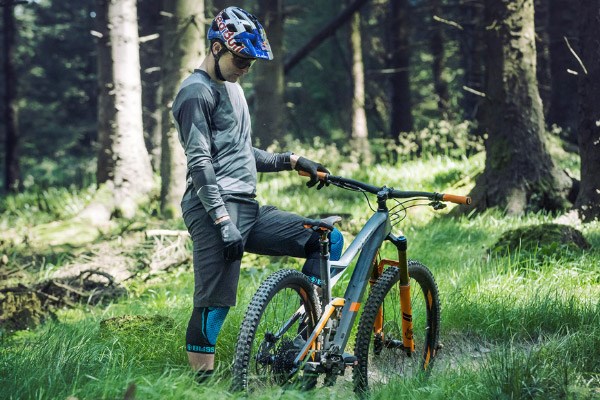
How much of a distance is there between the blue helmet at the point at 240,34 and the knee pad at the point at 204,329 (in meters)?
1.45

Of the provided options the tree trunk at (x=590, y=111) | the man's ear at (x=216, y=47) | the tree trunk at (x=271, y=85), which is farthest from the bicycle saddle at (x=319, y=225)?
the tree trunk at (x=271, y=85)

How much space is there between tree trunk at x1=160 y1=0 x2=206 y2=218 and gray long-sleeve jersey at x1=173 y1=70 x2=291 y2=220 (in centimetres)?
709

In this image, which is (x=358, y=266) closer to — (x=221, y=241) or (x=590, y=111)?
(x=221, y=241)

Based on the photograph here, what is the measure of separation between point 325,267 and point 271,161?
90cm

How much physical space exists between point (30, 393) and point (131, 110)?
8918mm

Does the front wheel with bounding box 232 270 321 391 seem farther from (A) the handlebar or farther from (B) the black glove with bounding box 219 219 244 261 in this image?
(A) the handlebar

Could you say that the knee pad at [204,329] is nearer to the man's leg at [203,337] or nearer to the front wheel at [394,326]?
the man's leg at [203,337]

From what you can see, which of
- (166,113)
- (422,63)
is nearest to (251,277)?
(166,113)

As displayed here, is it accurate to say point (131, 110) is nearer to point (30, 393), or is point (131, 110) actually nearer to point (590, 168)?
point (590, 168)

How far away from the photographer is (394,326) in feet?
18.1

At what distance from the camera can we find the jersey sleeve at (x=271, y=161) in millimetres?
5062

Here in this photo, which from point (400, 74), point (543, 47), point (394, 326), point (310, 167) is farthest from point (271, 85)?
point (310, 167)

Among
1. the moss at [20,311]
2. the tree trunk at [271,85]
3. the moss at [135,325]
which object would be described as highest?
the tree trunk at [271,85]

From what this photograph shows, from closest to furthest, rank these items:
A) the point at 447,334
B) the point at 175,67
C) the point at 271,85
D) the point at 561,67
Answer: the point at 447,334
the point at 175,67
the point at 561,67
the point at 271,85
